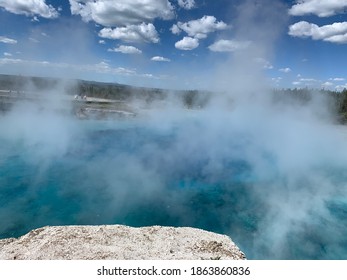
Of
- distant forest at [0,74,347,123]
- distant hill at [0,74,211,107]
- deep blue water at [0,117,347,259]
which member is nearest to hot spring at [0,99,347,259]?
deep blue water at [0,117,347,259]

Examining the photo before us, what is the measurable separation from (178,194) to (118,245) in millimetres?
6181

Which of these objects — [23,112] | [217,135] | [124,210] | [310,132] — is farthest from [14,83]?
[124,210]

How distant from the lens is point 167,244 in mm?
6809

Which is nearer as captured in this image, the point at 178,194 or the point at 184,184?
the point at 178,194

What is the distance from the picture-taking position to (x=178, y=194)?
41.3 ft

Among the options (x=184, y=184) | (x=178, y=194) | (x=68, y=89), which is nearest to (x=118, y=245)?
(x=178, y=194)

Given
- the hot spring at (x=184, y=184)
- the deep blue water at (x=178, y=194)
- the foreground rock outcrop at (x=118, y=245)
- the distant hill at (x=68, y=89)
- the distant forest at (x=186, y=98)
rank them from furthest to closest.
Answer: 1. the distant hill at (x=68, y=89)
2. the distant forest at (x=186, y=98)
3. the hot spring at (x=184, y=184)
4. the deep blue water at (x=178, y=194)
5. the foreground rock outcrop at (x=118, y=245)

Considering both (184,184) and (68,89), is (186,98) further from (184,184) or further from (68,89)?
(184,184)

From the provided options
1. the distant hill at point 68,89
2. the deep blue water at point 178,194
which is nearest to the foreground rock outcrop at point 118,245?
the deep blue water at point 178,194

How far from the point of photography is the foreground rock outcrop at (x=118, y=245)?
6.04 m

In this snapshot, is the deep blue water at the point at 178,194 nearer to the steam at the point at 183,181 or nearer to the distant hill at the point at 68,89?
the steam at the point at 183,181

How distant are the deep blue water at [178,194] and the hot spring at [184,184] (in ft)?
0.13

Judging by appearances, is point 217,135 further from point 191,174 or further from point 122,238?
point 122,238

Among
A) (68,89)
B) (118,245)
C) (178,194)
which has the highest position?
(68,89)
